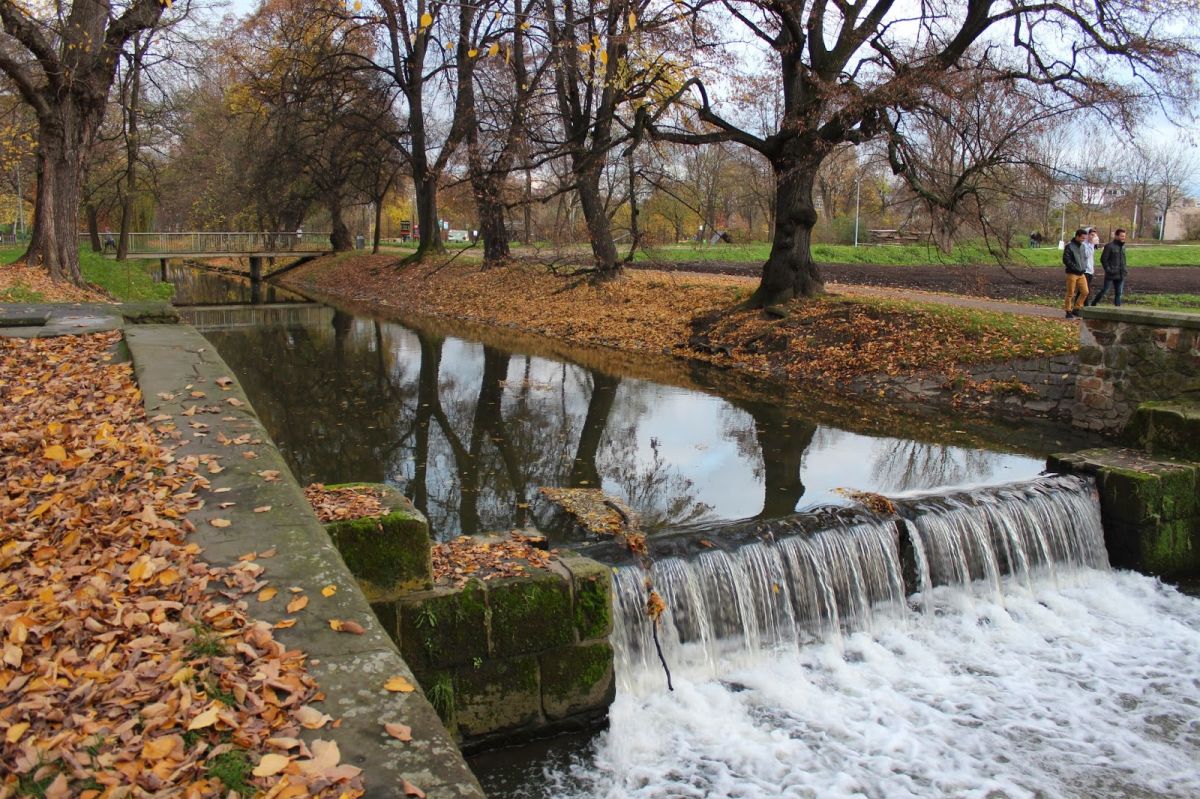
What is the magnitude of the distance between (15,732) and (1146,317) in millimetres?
12631

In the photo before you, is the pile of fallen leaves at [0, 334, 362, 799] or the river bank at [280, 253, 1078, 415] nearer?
the pile of fallen leaves at [0, 334, 362, 799]

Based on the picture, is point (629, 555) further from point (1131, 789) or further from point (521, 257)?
point (521, 257)

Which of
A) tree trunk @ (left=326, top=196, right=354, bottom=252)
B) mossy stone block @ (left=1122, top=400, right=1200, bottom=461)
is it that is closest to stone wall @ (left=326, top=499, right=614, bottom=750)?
mossy stone block @ (left=1122, top=400, right=1200, bottom=461)

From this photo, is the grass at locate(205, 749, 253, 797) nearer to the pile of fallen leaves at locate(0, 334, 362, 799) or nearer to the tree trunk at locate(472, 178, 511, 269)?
the pile of fallen leaves at locate(0, 334, 362, 799)

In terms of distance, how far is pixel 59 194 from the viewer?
19.0m

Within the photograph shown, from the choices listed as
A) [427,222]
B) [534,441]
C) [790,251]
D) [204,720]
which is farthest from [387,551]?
[427,222]

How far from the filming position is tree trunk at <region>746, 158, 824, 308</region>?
749 inches

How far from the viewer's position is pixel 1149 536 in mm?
8852

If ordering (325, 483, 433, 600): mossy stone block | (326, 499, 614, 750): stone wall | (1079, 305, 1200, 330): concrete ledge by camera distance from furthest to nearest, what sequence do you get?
(1079, 305, 1200, 330): concrete ledge < (326, 499, 614, 750): stone wall < (325, 483, 433, 600): mossy stone block

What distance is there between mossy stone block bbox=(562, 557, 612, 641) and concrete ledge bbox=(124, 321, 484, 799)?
1747 millimetres

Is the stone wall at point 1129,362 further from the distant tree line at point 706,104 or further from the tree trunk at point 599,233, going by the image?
the tree trunk at point 599,233

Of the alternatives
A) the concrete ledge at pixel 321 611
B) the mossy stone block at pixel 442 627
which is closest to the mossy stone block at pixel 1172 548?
the mossy stone block at pixel 442 627

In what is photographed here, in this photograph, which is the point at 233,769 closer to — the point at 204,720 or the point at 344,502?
the point at 204,720

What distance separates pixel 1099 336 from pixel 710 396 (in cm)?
567
